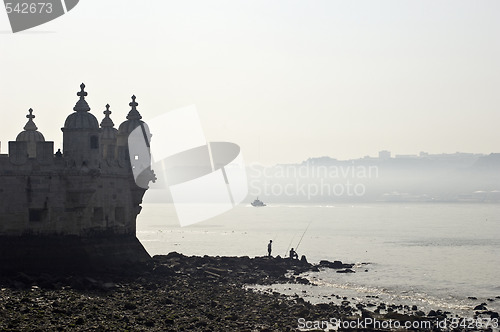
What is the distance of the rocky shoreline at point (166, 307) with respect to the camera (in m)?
33.6

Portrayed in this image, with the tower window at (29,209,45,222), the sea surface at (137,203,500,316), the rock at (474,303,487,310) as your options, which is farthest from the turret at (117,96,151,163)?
the rock at (474,303,487,310)

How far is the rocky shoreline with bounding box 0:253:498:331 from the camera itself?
110 feet

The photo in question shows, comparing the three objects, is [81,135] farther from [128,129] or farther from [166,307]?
[166,307]

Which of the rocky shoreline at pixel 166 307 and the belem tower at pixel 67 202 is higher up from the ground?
the belem tower at pixel 67 202

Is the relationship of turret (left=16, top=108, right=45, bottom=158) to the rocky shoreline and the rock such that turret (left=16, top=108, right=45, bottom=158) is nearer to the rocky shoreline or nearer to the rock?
the rocky shoreline

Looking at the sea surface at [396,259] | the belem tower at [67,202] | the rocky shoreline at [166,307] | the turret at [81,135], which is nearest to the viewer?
the rocky shoreline at [166,307]

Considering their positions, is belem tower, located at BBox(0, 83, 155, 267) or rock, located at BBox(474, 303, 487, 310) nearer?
belem tower, located at BBox(0, 83, 155, 267)

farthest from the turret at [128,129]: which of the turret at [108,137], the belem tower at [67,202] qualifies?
the belem tower at [67,202]

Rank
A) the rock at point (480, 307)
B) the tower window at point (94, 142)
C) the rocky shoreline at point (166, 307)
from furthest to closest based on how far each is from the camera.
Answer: the rock at point (480, 307), the tower window at point (94, 142), the rocky shoreline at point (166, 307)

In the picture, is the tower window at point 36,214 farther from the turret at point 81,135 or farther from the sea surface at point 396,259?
the sea surface at point 396,259

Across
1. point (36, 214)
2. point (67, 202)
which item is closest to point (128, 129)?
point (67, 202)

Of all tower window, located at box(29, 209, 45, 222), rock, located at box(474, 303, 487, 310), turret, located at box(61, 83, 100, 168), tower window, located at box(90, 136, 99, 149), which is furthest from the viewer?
rock, located at box(474, 303, 487, 310)

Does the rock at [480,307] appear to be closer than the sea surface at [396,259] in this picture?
Yes

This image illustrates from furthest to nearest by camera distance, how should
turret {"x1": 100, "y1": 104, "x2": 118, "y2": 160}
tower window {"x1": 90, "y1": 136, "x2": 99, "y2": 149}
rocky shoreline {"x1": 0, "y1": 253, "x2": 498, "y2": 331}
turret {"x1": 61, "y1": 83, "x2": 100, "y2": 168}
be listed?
turret {"x1": 100, "y1": 104, "x2": 118, "y2": 160} → tower window {"x1": 90, "y1": 136, "x2": 99, "y2": 149} → turret {"x1": 61, "y1": 83, "x2": 100, "y2": 168} → rocky shoreline {"x1": 0, "y1": 253, "x2": 498, "y2": 331}
